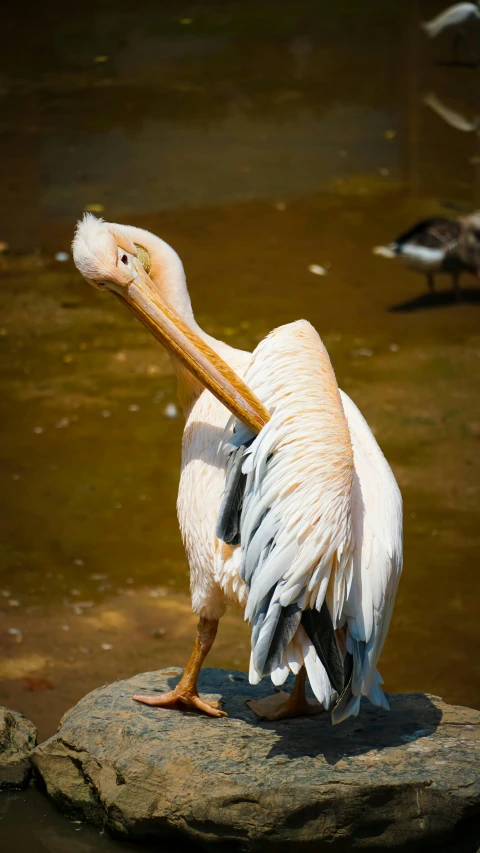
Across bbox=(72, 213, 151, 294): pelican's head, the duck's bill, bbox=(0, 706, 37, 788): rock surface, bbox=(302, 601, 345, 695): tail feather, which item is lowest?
bbox=(0, 706, 37, 788): rock surface

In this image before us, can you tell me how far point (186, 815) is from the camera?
3488mm

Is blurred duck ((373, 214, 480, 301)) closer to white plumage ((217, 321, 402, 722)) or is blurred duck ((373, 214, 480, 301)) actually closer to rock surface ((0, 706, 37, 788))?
white plumage ((217, 321, 402, 722))

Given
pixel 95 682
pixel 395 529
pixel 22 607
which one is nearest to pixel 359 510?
pixel 395 529

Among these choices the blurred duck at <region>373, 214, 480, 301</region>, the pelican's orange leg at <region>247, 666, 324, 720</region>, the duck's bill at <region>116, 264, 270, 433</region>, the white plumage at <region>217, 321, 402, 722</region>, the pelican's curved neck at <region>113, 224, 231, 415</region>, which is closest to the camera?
the white plumage at <region>217, 321, 402, 722</region>

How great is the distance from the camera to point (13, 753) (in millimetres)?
3975

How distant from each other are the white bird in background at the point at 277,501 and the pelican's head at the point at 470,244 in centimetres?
504

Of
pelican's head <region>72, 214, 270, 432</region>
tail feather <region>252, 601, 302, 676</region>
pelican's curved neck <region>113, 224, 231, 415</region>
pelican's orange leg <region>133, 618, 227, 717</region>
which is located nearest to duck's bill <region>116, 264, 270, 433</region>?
pelican's head <region>72, 214, 270, 432</region>

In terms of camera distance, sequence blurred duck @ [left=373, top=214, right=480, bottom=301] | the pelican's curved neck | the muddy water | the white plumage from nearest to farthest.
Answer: the white plumage
the pelican's curved neck
the muddy water
blurred duck @ [left=373, top=214, right=480, bottom=301]

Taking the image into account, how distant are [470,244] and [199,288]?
2117 millimetres

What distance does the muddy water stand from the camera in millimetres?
5430

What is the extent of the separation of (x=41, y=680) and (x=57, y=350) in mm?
3584

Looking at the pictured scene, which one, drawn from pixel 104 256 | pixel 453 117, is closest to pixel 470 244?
pixel 453 117

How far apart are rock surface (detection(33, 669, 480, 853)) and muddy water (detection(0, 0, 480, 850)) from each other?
388mm

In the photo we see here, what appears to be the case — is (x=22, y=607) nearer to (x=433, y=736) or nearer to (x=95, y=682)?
(x=95, y=682)
